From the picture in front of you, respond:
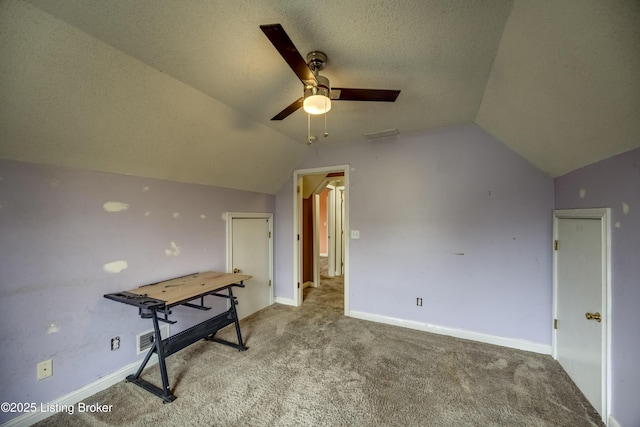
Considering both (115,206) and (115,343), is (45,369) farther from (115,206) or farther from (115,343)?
(115,206)

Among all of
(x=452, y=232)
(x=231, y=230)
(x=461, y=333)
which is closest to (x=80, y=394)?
(x=231, y=230)

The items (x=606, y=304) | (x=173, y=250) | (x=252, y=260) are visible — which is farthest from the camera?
(x=252, y=260)

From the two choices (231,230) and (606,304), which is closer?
(606,304)

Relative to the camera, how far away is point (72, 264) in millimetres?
1852

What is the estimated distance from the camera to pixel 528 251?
2.53m

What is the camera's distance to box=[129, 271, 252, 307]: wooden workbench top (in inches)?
77.6

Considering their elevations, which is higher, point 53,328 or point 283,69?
point 283,69

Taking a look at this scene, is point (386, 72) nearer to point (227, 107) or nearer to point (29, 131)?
point (227, 107)

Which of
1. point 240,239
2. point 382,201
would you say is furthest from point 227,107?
point 382,201

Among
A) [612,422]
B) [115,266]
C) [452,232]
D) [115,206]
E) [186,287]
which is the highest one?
[115,206]

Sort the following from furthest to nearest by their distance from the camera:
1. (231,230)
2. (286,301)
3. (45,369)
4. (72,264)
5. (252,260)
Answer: (286,301) < (252,260) < (231,230) < (72,264) < (45,369)

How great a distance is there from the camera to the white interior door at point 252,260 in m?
3.30

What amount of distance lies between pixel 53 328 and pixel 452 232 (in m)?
3.62

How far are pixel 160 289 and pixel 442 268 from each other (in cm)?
291
